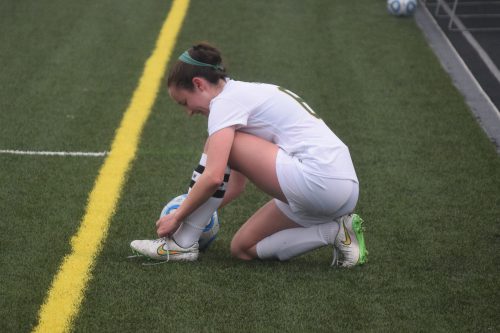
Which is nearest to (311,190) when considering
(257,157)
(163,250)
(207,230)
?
(257,157)

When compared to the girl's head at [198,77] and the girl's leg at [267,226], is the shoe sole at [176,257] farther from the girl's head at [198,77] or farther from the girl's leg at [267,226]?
the girl's head at [198,77]

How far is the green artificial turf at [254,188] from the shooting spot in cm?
353

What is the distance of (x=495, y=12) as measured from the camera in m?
8.94

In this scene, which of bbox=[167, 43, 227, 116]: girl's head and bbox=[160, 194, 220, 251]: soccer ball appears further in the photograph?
bbox=[160, 194, 220, 251]: soccer ball

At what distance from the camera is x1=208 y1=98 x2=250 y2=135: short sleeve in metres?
3.60

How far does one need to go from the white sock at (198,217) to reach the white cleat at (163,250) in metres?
0.03

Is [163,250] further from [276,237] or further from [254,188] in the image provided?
[254,188]

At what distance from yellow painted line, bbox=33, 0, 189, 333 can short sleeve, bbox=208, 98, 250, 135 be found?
953 mm

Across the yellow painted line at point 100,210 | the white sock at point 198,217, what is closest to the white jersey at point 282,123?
the white sock at point 198,217

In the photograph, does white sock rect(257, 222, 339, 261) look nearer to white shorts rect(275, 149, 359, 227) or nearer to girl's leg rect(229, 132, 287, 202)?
white shorts rect(275, 149, 359, 227)

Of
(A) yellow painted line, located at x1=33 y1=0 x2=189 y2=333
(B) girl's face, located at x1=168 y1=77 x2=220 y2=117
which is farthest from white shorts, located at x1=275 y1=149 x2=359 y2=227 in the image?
(A) yellow painted line, located at x1=33 y1=0 x2=189 y2=333

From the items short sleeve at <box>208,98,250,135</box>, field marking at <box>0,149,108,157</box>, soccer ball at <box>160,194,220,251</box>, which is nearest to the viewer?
short sleeve at <box>208,98,250,135</box>

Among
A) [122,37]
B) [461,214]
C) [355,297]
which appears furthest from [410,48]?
[355,297]

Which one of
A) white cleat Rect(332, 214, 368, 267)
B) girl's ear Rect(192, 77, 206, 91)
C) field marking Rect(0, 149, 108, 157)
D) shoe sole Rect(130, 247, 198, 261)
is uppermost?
girl's ear Rect(192, 77, 206, 91)
